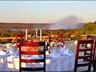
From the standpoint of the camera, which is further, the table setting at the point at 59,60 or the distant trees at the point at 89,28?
the distant trees at the point at 89,28

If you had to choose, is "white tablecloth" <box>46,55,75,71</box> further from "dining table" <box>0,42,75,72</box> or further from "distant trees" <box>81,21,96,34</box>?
"distant trees" <box>81,21,96,34</box>

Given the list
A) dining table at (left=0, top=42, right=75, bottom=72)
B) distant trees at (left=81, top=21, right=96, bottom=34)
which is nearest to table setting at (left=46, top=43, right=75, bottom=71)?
dining table at (left=0, top=42, right=75, bottom=72)

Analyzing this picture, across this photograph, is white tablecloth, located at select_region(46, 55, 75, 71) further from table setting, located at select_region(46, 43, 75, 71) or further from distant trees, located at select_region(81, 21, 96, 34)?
distant trees, located at select_region(81, 21, 96, 34)

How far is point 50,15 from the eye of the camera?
34.0 feet

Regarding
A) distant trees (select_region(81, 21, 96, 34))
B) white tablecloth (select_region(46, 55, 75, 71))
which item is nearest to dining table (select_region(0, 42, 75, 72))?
white tablecloth (select_region(46, 55, 75, 71))

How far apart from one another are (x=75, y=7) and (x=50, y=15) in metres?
1.19

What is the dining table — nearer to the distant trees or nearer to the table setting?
the table setting

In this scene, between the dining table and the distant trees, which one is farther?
the distant trees

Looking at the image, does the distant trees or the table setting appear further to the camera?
the distant trees

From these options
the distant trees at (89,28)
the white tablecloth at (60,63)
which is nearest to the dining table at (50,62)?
the white tablecloth at (60,63)

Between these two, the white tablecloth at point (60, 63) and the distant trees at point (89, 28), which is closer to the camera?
the white tablecloth at point (60, 63)

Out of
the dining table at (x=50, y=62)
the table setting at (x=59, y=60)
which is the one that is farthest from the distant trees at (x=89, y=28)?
the dining table at (x=50, y=62)

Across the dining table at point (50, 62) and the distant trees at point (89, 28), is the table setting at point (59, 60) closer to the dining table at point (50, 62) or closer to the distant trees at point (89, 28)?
the dining table at point (50, 62)

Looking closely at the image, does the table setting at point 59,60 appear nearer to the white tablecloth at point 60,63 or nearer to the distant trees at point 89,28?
the white tablecloth at point 60,63
